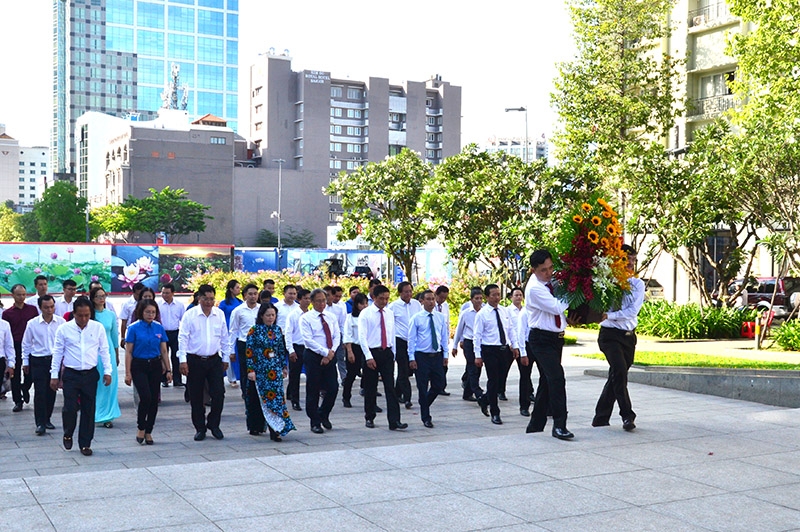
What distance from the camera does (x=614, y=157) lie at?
30953mm

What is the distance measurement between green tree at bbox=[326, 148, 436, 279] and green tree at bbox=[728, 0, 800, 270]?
34.6ft

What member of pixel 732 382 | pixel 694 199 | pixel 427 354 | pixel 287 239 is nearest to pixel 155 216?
pixel 287 239

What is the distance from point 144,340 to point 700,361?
1180 centimetres

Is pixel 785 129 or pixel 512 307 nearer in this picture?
pixel 512 307

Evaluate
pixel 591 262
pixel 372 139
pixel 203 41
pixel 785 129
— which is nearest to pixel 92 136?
pixel 372 139

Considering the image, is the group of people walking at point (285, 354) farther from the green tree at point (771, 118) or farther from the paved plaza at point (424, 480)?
the green tree at point (771, 118)

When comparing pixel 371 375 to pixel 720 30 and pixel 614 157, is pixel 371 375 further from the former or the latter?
pixel 720 30

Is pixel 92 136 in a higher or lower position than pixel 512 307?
higher

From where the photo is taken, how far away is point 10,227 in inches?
4724

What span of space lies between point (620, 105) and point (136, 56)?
14819 cm

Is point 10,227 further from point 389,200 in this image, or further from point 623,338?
point 623,338

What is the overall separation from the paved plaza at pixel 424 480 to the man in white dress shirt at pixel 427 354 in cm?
54

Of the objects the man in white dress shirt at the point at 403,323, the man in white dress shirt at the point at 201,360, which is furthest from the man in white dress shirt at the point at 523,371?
the man in white dress shirt at the point at 201,360

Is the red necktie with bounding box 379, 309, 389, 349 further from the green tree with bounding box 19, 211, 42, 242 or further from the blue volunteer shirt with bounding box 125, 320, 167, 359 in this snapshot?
the green tree with bounding box 19, 211, 42, 242
